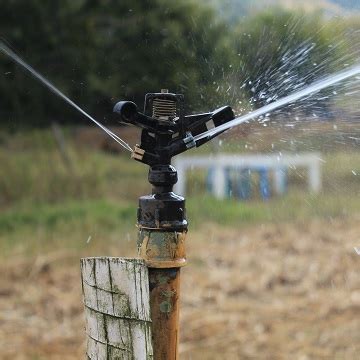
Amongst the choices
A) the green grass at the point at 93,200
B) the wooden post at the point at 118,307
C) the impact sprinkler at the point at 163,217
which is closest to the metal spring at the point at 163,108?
the impact sprinkler at the point at 163,217

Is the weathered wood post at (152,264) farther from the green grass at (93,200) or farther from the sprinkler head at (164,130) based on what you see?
the green grass at (93,200)

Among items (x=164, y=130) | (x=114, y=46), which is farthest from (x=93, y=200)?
(x=164, y=130)

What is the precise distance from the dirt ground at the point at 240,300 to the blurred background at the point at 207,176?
0.01 metres

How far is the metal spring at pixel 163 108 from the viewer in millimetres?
1207

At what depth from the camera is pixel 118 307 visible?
1139 mm

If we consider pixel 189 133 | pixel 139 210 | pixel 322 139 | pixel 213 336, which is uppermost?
pixel 322 139

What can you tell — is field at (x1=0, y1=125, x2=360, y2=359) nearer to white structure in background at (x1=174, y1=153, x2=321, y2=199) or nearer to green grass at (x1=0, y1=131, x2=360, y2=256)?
green grass at (x1=0, y1=131, x2=360, y2=256)

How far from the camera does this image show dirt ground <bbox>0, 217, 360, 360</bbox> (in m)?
3.19

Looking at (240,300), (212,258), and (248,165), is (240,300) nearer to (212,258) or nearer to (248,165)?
(212,258)

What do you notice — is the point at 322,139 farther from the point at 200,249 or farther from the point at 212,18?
the point at 212,18

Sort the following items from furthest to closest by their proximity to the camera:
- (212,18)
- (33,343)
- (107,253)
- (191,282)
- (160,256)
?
(212,18)
(107,253)
(191,282)
(33,343)
(160,256)

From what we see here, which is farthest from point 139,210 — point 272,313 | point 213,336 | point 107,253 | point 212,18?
point 212,18

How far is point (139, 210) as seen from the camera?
3.99ft

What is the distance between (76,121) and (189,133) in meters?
6.63
